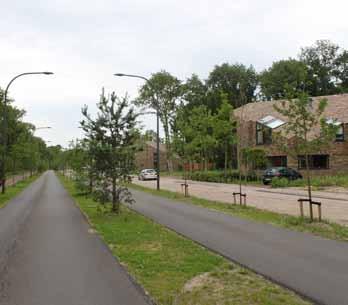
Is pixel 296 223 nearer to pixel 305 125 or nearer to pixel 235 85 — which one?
pixel 305 125

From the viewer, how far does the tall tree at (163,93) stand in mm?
68000

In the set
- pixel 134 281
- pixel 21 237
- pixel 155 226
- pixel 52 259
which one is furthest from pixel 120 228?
pixel 134 281

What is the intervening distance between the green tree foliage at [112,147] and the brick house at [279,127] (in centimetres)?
1874

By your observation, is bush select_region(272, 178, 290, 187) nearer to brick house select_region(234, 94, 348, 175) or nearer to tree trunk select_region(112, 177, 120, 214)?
brick house select_region(234, 94, 348, 175)

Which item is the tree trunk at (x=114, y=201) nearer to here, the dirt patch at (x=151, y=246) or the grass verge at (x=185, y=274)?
the grass verge at (x=185, y=274)

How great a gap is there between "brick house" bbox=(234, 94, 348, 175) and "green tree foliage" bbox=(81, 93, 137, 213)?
18.7m

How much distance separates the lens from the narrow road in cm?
575

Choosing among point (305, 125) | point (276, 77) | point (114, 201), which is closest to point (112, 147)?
point (114, 201)

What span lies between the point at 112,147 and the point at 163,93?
54492 mm

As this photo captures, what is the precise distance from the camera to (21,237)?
11.2 metres

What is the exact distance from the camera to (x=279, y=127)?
34.8 m

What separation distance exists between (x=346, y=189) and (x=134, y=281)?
23.1 m

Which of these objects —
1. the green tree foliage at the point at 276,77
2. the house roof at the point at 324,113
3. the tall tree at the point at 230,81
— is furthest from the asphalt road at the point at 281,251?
the tall tree at the point at 230,81

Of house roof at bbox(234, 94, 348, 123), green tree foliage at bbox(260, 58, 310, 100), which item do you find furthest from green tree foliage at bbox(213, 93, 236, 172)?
green tree foliage at bbox(260, 58, 310, 100)
